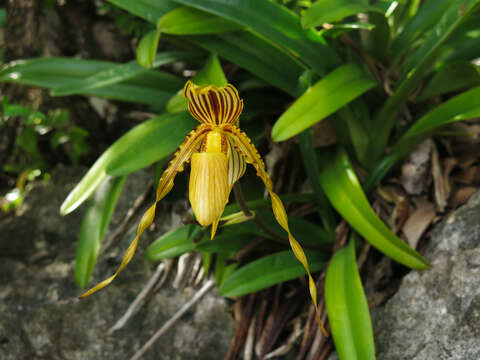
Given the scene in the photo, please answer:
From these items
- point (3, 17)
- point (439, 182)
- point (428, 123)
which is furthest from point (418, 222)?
point (3, 17)

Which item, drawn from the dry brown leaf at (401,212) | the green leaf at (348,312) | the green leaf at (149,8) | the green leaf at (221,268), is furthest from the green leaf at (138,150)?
the dry brown leaf at (401,212)

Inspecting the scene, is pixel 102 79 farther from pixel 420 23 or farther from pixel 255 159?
pixel 420 23

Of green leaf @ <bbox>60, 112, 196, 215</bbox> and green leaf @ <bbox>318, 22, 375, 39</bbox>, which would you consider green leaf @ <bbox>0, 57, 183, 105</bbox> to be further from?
green leaf @ <bbox>318, 22, 375, 39</bbox>

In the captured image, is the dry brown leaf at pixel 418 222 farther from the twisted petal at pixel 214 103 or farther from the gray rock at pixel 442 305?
the twisted petal at pixel 214 103

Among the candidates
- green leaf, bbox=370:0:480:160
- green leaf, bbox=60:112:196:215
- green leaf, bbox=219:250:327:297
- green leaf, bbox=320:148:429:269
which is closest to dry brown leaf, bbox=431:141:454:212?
green leaf, bbox=370:0:480:160

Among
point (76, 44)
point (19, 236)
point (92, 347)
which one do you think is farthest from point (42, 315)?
point (76, 44)

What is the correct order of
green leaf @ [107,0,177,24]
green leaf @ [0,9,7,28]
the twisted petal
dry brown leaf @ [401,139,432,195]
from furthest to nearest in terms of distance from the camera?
green leaf @ [0,9,7,28] < dry brown leaf @ [401,139,432,195] < green leaf @ [107,0,177,24] < the twisted petal
